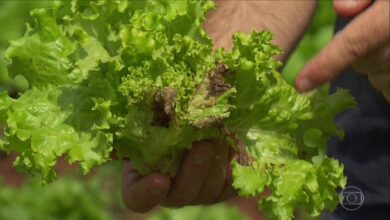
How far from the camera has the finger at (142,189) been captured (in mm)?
2254

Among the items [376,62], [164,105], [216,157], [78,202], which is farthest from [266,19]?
[78,202]

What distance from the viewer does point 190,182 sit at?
2338 millimetres

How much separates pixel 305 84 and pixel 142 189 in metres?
0.62

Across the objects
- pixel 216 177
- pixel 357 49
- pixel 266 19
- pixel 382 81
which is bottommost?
pixel 216 177

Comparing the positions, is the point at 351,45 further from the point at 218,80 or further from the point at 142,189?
the point at 142,189

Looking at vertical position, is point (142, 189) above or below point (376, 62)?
below

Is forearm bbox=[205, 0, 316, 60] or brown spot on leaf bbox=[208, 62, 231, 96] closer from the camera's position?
brown spot on leaf bbox=[208, 62, 231, 96]

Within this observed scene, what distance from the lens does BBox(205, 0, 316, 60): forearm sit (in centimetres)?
255

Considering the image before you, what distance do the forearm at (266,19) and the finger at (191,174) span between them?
0.46 metres

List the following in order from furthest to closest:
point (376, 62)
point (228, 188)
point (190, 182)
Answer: point (228, 188), point (190, 182), point (376, 62)

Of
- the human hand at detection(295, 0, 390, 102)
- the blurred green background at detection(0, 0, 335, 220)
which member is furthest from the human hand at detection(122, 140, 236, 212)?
the blurred green background at detection(0, 0, 335, 220)

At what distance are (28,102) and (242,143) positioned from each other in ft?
1.87

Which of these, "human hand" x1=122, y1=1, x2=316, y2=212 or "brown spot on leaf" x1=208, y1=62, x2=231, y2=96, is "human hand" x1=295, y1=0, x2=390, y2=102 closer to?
"brown spot on leaf" x1=208, y1=62, x2=231, y2=96

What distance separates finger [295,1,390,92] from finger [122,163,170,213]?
1.70ft
